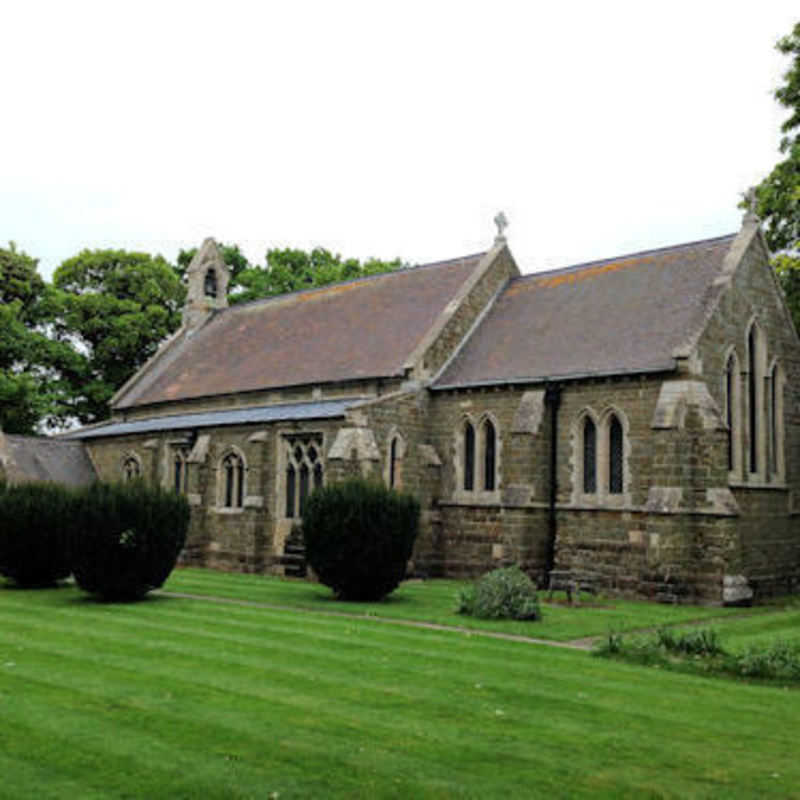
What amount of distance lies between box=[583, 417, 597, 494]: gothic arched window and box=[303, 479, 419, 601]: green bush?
557 centimetres

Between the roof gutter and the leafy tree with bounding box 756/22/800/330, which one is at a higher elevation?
the leafy tree with bounding box 756/22/800/330

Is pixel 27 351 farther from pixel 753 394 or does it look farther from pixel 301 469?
pixel 753 394

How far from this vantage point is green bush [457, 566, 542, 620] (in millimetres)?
17062

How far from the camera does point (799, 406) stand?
2577 centimetres

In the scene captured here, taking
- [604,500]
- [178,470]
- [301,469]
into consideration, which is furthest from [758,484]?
[178,470]

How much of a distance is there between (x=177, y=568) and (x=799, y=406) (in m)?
19.4

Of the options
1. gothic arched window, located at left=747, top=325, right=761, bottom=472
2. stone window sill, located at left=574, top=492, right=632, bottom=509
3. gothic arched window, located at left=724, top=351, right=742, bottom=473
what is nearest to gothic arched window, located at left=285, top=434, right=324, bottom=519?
stone window sill, located at left=574, top=492, right=632, bottom=509

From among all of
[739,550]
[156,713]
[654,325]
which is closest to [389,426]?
[654,325]

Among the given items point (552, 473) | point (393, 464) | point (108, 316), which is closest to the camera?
point (552, 473)

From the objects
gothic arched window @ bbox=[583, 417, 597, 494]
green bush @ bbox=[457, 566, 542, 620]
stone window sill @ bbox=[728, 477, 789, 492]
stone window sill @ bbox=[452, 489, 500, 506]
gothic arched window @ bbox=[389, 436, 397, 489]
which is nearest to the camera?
green bush @ bbox=[457, 566, 542, 620]

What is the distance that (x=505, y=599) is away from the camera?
1717 centimetres

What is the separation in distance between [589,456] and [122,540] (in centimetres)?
1198

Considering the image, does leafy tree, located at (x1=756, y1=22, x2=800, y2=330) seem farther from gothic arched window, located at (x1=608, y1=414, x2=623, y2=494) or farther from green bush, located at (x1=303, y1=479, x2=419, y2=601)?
green bush, located at (x1=303, y1=479, x2=419, y2=601)

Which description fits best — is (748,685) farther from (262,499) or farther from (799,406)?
(262,499)
